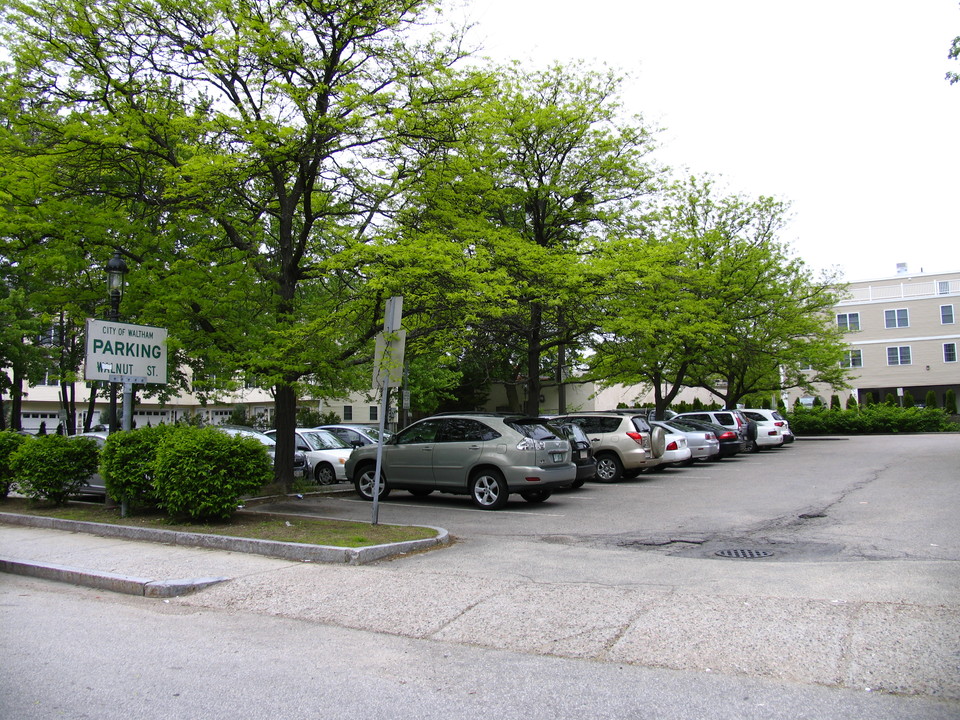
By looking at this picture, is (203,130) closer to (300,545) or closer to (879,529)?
(300,545)

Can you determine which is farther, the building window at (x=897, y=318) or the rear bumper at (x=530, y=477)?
the building window at (x=897, y=318)

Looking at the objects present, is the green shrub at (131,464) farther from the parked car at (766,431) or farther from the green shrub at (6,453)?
the parked car at (766,431)

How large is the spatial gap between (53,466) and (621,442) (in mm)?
12097

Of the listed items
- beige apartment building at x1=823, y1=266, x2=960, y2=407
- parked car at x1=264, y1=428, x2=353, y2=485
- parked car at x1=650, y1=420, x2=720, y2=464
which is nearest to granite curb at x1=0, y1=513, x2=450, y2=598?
parked car at x1=264, y1=428, x2=353, y2=485

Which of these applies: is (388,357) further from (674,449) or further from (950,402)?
(950,402)

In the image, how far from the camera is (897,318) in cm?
5625

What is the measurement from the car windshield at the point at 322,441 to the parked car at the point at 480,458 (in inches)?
178

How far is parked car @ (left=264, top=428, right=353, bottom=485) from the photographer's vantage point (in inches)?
698

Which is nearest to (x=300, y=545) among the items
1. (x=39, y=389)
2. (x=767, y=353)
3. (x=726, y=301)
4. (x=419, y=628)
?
(x=419, y=628)

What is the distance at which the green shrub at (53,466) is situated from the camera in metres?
11.8

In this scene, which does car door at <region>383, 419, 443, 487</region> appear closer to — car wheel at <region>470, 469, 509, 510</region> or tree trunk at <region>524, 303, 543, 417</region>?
car wheel at <region>470, 469, 509, 510</region>

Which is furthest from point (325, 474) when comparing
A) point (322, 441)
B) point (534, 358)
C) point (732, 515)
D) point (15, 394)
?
point (15, 394)

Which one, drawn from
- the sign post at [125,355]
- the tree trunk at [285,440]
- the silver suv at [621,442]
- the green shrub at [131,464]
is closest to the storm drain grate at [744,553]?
the green shrub at [131,464]

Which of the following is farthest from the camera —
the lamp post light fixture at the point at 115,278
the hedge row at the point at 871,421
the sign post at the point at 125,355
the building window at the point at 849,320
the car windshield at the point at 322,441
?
the building window at the point at 849,320
